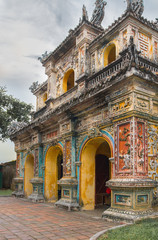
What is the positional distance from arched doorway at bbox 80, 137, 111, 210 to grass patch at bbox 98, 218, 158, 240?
11.0ft

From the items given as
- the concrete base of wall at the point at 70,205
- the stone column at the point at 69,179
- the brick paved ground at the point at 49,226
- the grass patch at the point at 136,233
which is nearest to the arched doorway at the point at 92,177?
the concrete base of wall at the point at 70,205

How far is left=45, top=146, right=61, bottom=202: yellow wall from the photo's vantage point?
11977 millimetres

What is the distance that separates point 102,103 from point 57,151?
4894 mm

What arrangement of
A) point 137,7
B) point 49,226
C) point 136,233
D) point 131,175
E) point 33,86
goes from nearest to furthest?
point 136,233 → point 49,226 → point 131,175 → point 137,7 → point 33,86

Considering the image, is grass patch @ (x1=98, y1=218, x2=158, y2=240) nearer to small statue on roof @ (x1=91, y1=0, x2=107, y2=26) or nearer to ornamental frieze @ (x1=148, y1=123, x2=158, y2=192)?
ornamental frieze @ (x1=148, y1=123, x2=158, y2=192)

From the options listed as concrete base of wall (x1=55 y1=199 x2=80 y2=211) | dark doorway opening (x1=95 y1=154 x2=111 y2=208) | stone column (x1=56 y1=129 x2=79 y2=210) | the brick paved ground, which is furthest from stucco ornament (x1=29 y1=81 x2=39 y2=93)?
the brick paved ground

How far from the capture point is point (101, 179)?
10.3m

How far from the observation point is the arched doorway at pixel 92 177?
908cm

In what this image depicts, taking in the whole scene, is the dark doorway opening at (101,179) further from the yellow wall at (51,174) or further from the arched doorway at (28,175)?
the arched doorway at (28,175)

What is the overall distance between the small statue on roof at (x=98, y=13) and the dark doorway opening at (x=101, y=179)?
253 inches

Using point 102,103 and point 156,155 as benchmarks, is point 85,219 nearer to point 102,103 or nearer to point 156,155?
point 156,155

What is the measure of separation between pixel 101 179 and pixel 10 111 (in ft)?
43.6

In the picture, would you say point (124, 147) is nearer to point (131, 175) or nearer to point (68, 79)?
point (131, 175)

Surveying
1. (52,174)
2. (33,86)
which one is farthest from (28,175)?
(33,86)
